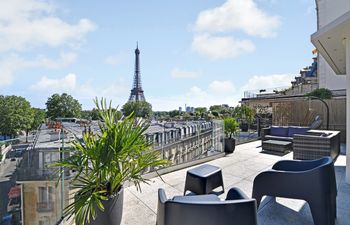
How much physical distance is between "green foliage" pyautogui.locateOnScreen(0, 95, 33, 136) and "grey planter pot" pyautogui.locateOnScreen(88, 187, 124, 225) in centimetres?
2574

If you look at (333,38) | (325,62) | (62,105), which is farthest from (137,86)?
(333,38)

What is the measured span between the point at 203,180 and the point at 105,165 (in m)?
1.54

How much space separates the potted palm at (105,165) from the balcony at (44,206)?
21.0 inches

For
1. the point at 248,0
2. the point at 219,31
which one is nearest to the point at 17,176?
the point at 248,0

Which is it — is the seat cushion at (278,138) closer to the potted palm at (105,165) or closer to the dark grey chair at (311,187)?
the dark grey chair at (311,187)

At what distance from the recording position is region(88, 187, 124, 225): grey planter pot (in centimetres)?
202

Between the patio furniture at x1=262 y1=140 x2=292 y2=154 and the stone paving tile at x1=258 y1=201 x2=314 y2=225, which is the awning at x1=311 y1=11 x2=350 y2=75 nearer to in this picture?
the patio furniture at x1=262 y1=140 x2=292 y2=154

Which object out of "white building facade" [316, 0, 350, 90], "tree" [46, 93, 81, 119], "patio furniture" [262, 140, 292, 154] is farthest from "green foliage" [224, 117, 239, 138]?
"tree" [46, 93, 81, 119]

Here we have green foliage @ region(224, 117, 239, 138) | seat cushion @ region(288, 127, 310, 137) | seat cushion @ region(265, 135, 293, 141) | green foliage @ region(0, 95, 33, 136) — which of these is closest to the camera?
green foliage @ region(224, 117, 239, 138)

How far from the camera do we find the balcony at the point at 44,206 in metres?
2.47

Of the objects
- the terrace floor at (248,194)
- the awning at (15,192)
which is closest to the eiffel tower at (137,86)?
the terrace floor at (248,194)

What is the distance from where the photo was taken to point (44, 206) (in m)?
2.50

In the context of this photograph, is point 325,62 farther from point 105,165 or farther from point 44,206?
point 44,206

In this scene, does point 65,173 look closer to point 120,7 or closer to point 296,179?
point 296,179
